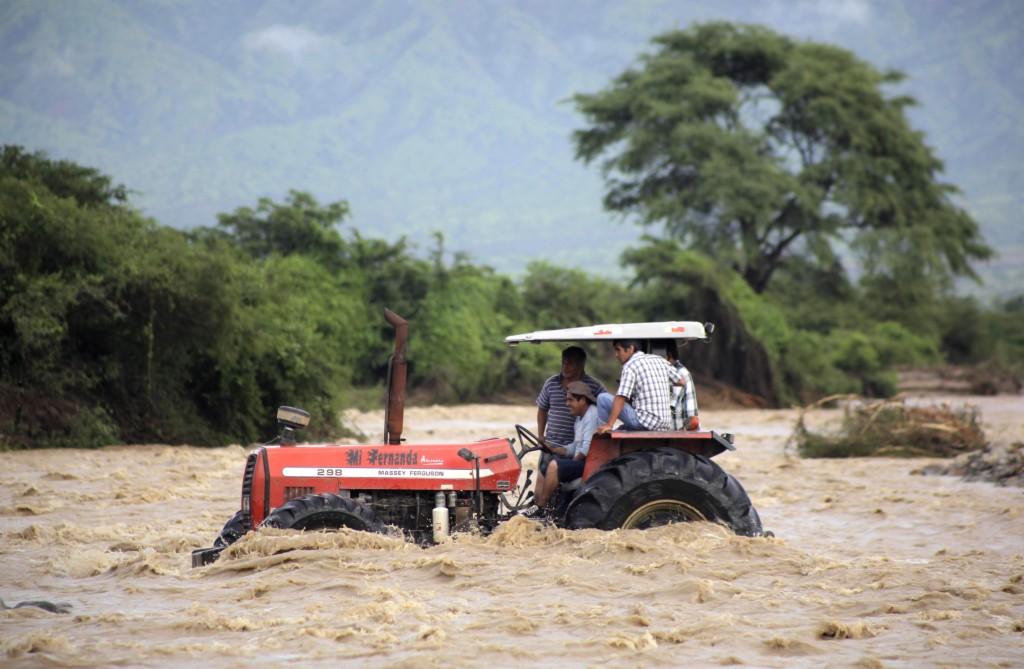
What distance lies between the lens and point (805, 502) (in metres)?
16.7

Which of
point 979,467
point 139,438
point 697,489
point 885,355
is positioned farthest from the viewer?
point 885,355

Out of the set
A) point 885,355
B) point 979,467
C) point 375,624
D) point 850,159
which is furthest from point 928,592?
point 850,159

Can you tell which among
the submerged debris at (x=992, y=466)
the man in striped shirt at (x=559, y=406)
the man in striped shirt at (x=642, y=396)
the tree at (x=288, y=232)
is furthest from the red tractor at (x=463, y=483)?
the tree at (x=288, y=232)

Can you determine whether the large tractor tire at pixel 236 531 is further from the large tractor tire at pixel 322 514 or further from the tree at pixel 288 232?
the tree at pixel 288 232

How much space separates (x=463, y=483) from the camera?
10.1 meters

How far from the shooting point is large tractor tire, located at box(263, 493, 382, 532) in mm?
9484

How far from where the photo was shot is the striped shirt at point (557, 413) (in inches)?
423

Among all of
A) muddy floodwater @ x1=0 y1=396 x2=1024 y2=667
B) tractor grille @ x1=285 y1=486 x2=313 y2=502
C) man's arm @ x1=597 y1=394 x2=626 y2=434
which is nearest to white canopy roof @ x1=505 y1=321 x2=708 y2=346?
man's arm @ x1=597 y1=394 x2=626 y2=434

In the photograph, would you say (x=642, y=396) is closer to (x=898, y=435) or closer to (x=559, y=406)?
(x=559, y=406)

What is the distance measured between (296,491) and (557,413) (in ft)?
6.85

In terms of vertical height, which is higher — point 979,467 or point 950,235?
point 950,235

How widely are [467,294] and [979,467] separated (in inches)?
822

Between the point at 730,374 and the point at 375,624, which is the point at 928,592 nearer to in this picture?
the point at 375,624

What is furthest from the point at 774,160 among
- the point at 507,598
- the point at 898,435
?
the point at 507,598
